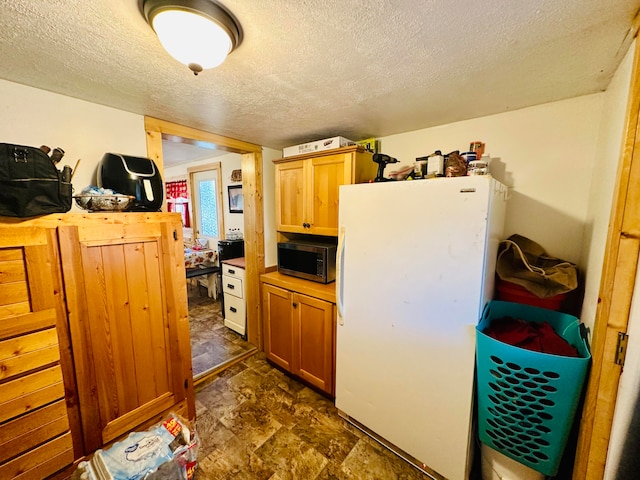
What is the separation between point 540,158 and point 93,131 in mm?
2793

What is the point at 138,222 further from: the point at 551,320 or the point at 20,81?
the point at 551,320

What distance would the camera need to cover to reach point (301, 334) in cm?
209

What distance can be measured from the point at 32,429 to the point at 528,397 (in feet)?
6.84

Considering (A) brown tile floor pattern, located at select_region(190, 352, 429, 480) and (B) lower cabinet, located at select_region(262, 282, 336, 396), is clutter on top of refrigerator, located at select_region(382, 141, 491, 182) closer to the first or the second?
(B) lower cabinet, located at select_region(262, 282, 336, 396)

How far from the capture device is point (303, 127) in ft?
6.40

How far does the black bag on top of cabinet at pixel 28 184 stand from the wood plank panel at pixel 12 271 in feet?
0.61

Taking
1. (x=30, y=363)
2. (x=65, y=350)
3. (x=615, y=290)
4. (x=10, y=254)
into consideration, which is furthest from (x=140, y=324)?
(x=615, y=290)

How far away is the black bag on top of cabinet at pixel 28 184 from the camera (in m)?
0.92

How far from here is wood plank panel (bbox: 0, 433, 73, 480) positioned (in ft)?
3.14

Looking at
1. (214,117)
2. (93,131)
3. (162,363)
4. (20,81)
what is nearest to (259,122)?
(214,117)

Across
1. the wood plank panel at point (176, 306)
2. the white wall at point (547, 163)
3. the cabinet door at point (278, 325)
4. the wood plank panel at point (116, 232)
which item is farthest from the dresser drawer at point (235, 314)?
the white wall at point (547, 163)

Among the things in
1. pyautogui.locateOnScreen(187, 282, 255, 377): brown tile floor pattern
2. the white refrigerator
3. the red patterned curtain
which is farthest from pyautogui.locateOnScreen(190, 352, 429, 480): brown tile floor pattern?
the red patterned curtain

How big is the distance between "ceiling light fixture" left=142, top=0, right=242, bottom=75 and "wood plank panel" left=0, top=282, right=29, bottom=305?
1096 mm

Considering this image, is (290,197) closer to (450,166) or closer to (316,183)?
→ (316,183)
